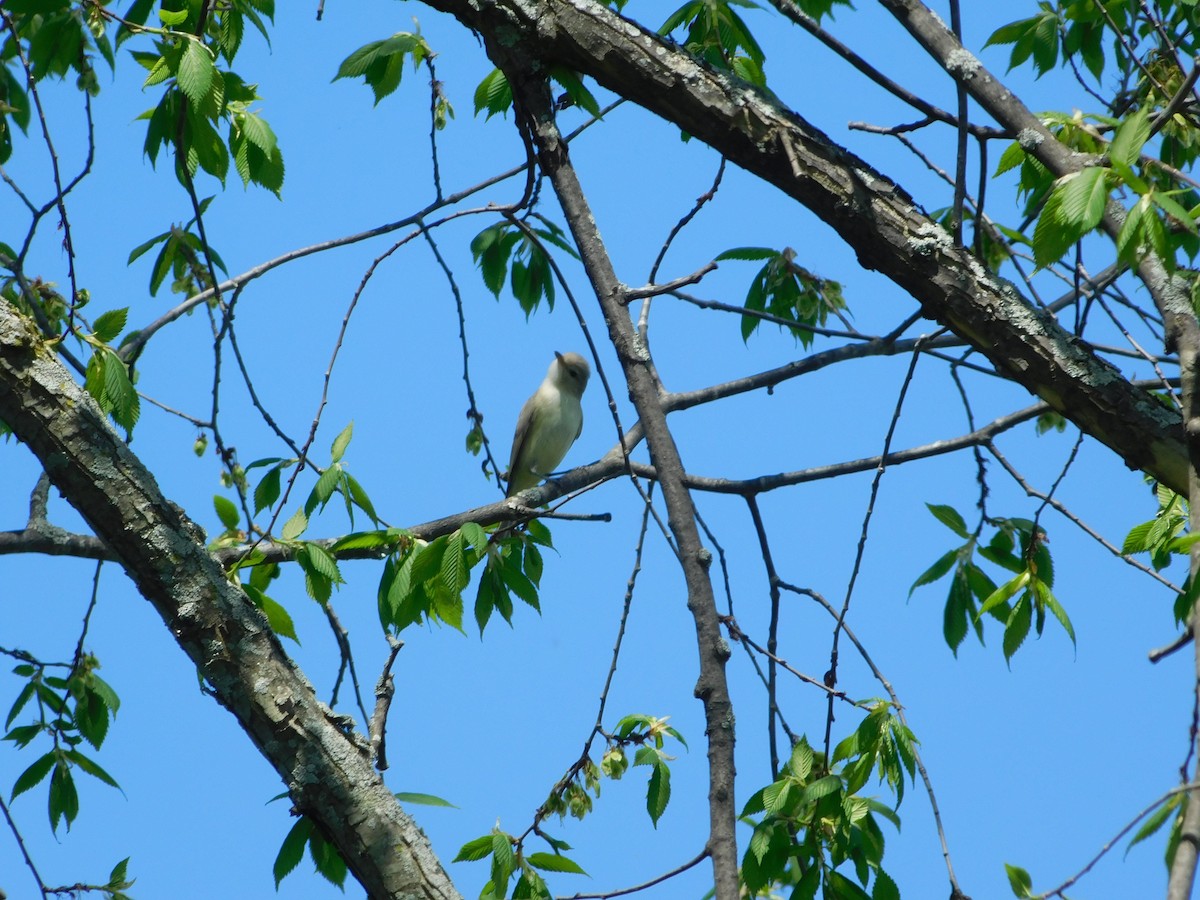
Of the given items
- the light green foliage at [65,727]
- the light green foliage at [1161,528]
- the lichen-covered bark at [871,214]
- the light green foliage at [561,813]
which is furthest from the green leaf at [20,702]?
the light green foliage at [1161,528]

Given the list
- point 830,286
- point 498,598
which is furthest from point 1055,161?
point 498,598

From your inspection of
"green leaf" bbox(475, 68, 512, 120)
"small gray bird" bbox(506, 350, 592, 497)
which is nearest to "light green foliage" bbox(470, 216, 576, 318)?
"green leaf" bbox(475, 68, 512, 120)

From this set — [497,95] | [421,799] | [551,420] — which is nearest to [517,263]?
[497,95]

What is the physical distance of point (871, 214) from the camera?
2.53 meters

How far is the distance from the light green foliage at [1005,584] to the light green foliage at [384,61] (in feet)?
7.40

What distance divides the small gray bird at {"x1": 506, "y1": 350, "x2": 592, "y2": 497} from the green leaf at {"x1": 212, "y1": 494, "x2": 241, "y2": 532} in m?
4.23

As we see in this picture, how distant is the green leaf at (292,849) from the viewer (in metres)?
2.61

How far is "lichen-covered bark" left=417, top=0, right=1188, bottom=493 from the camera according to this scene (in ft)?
8.03

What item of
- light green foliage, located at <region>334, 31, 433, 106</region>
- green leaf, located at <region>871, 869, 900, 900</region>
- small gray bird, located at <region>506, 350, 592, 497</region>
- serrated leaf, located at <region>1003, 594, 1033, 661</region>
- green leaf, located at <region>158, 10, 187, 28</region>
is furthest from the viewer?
small gray bird, located at <region>506, 350, 592, 497</region>

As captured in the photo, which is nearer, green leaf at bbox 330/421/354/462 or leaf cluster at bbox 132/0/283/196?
leaf cluster at bbox 132/0/283/196

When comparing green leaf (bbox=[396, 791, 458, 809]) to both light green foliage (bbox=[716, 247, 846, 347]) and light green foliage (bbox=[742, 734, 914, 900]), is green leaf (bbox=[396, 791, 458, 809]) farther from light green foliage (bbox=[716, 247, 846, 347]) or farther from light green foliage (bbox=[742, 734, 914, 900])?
light green foliage (bbox=[716, 247, 846, 347])

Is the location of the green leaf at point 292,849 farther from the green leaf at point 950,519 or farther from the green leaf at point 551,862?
the green leaf at point 950,519

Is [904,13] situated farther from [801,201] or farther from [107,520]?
[107,520]

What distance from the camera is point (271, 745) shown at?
2.48 meters
